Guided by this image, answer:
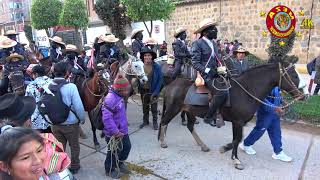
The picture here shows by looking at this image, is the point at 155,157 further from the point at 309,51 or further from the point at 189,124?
the point at 309,51

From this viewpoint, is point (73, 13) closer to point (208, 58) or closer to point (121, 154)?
point (208, 58)

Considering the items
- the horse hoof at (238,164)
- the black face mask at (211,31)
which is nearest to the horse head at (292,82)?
the black face mask at (211,31)

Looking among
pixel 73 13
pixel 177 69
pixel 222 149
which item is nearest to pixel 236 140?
pixel 222 149

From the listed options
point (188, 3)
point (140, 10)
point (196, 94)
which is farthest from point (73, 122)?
point (188, 3)

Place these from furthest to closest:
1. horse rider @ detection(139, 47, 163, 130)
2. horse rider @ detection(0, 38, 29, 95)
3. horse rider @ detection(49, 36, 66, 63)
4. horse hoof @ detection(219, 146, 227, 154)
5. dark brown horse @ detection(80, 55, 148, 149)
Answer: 1. horse rider @ detection(49, 36, 66, 63)
2. horse rider @ detection(139, 47, 163, 130)
3. horse rider @ detection(0, 38, 29, 95)
4. dark brown horse @ detection(80, 55, 148, 149)
5. horse hoof @ detection(219, 146, 227, 154)

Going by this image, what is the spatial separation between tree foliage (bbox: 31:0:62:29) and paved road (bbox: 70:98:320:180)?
896 inches

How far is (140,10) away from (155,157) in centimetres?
1001

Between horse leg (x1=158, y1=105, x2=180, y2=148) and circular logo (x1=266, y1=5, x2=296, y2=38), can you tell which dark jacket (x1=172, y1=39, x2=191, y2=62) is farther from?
horse leg (x1=158, y1=105, x2=180, y2=148)

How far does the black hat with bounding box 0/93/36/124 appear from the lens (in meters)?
2.72

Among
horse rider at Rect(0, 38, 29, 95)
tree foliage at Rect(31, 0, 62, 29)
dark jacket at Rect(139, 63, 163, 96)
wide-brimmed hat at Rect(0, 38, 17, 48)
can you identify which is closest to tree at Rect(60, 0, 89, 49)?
tree foliage at Rect(31, 0, 62, 29)

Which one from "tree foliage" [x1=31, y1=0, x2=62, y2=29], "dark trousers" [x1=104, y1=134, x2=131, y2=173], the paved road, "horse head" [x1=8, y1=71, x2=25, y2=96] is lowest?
the paved road

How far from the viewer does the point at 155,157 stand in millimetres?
5660

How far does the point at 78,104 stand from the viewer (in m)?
4.50

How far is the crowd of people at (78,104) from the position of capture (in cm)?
177
